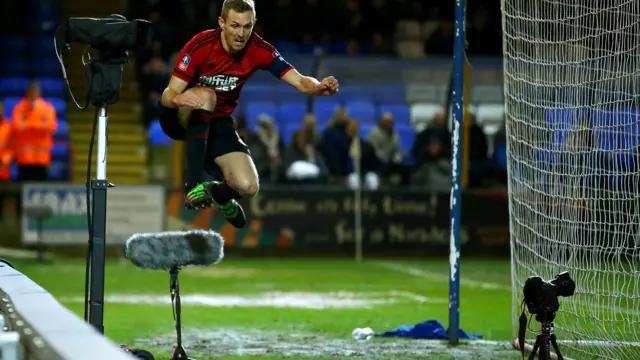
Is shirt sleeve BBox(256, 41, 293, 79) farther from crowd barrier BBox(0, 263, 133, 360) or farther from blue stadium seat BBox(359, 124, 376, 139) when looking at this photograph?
blue stadium seat BBox(359, 124, 376, 139)

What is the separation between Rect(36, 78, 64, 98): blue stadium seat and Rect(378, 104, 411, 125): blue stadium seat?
5.73 m

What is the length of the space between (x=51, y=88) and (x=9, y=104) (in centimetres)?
126

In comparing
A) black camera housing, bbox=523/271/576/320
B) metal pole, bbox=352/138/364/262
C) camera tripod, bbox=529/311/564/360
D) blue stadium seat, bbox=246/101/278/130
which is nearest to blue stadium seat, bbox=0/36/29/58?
blue stadium seat, bbox=246/101/278/130

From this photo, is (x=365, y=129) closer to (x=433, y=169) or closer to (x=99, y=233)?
(x=433, y=169)

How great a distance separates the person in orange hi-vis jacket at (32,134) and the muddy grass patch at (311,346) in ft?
28.2

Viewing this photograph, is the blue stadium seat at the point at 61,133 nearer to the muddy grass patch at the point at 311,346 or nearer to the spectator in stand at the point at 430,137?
the spectator in stand at the point at 430,137

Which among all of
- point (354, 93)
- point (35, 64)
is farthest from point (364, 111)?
point (35, 64)

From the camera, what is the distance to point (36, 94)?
17.1m

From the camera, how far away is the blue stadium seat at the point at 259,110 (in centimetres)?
1898

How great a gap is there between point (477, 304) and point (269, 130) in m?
6.49

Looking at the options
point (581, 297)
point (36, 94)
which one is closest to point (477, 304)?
point (581, 297)

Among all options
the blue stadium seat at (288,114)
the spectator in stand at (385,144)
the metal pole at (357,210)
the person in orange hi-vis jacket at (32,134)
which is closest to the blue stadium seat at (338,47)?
the blue stadium seat at (288,114)

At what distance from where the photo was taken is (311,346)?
842 cm

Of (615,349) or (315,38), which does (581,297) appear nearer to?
(615,349)
